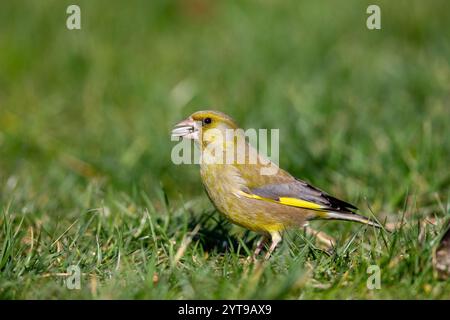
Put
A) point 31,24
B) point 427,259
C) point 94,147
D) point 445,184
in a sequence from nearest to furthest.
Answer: point 427,259 → point 445,184 → point 94,147 → point 31,24

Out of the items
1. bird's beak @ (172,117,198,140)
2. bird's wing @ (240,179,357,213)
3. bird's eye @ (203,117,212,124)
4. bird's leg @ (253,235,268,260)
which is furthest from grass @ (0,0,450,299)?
bird's eye @ (203,117,212,124)

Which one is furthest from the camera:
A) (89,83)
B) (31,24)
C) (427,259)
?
(31,24)

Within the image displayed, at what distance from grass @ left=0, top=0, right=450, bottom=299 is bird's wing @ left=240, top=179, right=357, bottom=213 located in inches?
8.2

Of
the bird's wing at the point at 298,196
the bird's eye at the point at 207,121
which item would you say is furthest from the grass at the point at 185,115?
the bird's eye at the point at 207,121

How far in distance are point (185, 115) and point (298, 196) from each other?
3.30 metres

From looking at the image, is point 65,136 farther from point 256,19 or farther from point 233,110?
point 256,19

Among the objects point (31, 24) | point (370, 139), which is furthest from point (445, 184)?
point (31, 24)

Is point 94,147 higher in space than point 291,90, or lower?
lower

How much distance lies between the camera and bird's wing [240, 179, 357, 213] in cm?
494

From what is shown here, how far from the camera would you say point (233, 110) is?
312 inches

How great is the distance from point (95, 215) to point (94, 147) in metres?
2.60

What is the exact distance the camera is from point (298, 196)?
16.5 feet

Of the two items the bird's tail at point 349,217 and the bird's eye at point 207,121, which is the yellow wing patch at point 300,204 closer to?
the bird's tail at point 349,217

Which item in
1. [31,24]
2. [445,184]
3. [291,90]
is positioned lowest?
[445,184]
